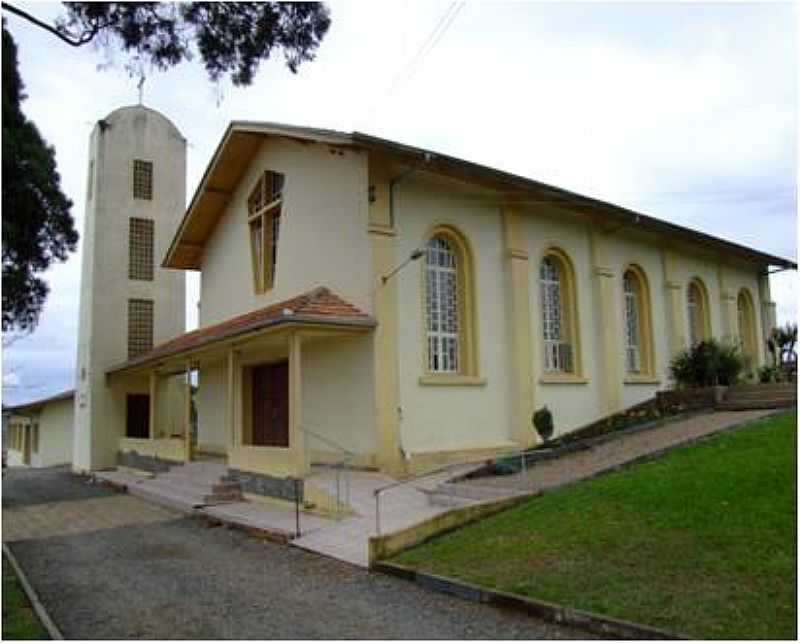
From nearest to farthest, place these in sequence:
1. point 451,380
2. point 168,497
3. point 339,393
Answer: point 339,393 → point 451,380 → point 168,497

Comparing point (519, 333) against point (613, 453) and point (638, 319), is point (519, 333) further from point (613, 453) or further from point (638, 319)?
point (638, 319)

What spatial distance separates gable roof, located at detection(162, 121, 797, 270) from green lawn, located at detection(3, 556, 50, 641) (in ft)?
27.9

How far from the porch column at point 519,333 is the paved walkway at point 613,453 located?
1.86 metres

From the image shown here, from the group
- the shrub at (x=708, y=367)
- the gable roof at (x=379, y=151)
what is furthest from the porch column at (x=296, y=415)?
the shrub at (x=708, y=367)

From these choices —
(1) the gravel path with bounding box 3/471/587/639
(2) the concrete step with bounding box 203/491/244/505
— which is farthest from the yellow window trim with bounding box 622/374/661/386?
(1) the gravel path with bounding box 3/471/587/639

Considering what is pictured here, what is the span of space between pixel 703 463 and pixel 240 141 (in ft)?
41.2

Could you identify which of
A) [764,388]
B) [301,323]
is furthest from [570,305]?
[301,323]

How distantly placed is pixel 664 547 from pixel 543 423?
7663 millimetres

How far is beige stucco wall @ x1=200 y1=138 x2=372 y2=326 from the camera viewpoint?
47.1 feet

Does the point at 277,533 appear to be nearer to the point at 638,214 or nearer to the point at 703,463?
the point at 703,463

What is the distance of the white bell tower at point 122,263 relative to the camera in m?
24.3

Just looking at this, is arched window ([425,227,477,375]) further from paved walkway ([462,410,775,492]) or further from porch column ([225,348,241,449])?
porch column ([225,348,241,449])

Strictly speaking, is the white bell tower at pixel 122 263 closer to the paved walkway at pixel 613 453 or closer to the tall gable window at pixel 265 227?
the tall gable window at pixel 265 227

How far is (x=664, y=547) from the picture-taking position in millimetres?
7234
